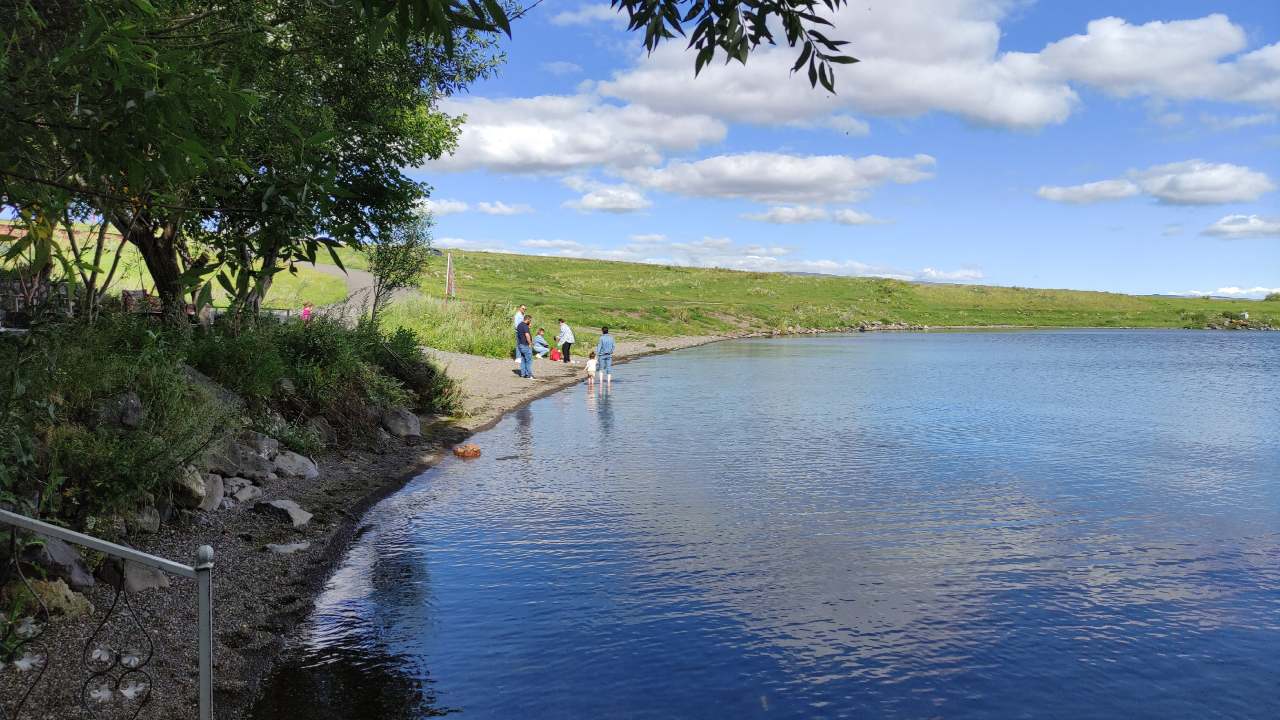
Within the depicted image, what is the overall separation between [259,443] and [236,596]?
5.29 meters

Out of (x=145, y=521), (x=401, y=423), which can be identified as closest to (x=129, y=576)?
(x=145, y=521)

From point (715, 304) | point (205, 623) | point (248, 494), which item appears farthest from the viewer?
point (715, 304)

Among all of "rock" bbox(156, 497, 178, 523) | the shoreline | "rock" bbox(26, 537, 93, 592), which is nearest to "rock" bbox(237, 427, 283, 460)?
the shoreline

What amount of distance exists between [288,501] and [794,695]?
329 inches

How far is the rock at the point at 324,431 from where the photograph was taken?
17.2 meters

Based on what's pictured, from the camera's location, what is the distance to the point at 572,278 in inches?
5084

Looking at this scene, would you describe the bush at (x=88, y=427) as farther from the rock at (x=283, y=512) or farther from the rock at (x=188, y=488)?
the rock at (x=283, y=512)

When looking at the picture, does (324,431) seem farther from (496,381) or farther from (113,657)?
(496,381)

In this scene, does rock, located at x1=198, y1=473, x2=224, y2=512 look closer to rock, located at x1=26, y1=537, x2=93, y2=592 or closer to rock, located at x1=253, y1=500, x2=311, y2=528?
rock, located at x1=253, y1=500, x2=311, y2=528

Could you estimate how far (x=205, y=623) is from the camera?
19.9ft

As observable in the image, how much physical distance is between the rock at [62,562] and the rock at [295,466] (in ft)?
20.4

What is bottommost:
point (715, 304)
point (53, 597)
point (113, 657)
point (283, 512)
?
point (113, 657)

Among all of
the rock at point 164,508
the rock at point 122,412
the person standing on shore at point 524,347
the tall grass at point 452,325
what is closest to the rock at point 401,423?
the rock at point 122,412

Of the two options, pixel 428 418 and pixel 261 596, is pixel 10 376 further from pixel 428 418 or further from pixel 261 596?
pixel 428 418
